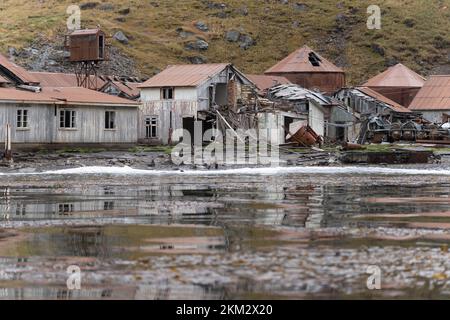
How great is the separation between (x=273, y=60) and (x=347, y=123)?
45.9 metres

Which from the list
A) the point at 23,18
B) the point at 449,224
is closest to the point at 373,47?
the point at 23,18

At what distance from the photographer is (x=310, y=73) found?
92.4 meters

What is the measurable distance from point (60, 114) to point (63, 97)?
1.17 m

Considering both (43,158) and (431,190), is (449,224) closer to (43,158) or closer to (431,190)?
(431,190)

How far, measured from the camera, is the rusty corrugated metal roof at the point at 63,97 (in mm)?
54875

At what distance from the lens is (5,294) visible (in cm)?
1320

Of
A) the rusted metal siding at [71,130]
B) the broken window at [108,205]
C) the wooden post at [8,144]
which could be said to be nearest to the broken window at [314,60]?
the rusted metal siding at [71,130]

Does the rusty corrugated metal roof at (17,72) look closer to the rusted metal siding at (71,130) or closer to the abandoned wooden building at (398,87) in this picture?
the rusted metal siding at (71,130)

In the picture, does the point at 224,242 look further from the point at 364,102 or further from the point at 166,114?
the point at 364,102

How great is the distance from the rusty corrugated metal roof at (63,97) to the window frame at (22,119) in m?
0.79

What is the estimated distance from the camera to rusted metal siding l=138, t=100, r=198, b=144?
65562mm

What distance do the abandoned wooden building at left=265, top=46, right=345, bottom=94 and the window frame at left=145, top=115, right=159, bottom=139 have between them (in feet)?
89.9

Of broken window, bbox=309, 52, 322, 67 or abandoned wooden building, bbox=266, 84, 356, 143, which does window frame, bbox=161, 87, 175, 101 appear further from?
broken window, bbox=309, 52, 322, 67

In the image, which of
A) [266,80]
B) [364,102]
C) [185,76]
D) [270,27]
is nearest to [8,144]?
[185,76]
